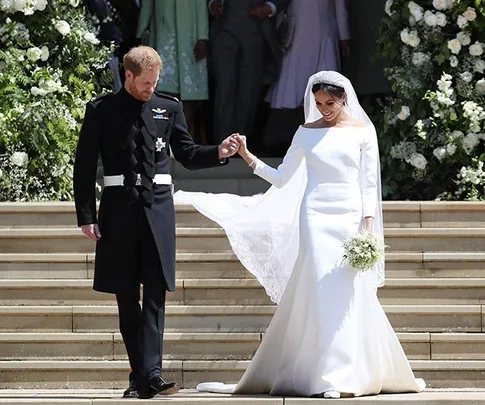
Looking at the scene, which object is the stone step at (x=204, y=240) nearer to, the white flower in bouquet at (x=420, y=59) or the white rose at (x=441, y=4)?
the white flower in bouquet at (x=420, y=59)

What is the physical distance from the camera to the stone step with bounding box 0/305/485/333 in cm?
939

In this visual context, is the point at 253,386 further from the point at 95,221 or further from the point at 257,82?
the point at 257,82

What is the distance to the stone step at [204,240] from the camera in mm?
9867

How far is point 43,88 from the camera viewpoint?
1150 cm

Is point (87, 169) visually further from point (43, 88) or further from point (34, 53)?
point (34, 53)

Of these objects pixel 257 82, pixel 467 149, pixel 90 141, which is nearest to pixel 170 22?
pixel 257 82

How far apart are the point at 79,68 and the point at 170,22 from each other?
169 cm

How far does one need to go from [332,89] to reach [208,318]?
1.84 meters

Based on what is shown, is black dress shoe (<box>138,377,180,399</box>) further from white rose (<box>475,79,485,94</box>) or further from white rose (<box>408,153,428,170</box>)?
white rose (<box>475,79,485,94</box>)

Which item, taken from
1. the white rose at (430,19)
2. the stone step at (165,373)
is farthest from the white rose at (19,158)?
the white rose at (430,19)

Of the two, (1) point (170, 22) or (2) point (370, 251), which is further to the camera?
(1) point (170, 22)

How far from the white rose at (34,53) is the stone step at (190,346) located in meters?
3.00

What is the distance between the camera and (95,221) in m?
8.04

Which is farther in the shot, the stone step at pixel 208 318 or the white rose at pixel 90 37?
the white rose at pixel 90 37
